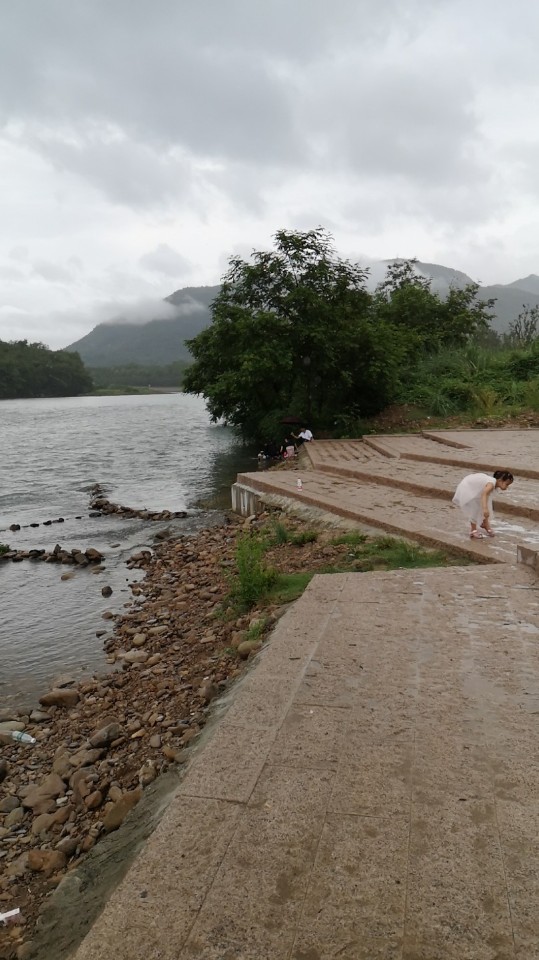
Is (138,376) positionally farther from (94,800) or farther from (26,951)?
(26,951)

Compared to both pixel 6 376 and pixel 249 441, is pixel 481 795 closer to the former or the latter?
pixel 249 441

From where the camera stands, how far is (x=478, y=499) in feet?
19.6

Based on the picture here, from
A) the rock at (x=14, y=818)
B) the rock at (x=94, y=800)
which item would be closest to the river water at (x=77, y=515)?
the rock at (x=14, y=818)

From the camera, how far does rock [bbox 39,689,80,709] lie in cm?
513

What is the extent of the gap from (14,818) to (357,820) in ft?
8.02

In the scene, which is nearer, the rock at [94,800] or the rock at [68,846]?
the rock at [68,846]

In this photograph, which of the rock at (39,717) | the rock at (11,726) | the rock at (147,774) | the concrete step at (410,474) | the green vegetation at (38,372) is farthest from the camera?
the green vegetation at (38,372)

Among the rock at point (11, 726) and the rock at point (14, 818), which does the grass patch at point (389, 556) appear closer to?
the rock at point (11, 726)

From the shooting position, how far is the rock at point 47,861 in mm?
3070

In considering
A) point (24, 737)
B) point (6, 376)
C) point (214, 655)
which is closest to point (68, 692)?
point (24, 737)

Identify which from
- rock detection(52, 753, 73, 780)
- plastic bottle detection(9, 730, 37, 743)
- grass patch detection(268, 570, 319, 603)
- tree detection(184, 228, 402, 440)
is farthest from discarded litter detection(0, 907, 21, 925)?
tree detection(184, 228, 402, 440)

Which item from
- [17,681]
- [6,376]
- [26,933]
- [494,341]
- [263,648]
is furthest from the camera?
[6,376]

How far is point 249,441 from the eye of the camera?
25531 millimetres

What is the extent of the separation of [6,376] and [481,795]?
312 ft
